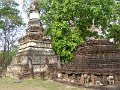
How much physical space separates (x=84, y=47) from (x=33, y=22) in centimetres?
622

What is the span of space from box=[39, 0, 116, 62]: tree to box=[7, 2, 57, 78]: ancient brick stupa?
2925mm

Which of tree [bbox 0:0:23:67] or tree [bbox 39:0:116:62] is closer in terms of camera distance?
tree [bbox 39:0:116:62]

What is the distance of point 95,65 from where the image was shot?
14.2 metres

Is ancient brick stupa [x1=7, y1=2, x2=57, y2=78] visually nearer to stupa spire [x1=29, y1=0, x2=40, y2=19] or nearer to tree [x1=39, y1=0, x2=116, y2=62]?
stupa spire [x1=29, y1=0, x2=40, y2=19]

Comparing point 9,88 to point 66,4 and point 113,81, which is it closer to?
point 113,81

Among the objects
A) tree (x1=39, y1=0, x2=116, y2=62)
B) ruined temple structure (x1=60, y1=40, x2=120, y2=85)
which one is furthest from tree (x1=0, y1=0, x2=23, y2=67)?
ruined temple structure (x1=60, y1=40, x2=120, y2=85)

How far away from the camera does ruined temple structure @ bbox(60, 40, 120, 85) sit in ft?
43.1

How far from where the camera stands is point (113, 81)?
1289 cm

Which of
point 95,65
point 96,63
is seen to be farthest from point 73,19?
point 95,65

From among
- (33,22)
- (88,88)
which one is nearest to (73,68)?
(88,88)

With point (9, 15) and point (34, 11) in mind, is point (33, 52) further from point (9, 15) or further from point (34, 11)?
point (9, 15)

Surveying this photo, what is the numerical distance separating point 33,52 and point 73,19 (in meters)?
6.83

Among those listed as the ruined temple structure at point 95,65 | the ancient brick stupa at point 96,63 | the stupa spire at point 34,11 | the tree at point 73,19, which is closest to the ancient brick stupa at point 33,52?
the stupa spire at point 34,11

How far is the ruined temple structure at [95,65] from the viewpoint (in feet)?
43.1
